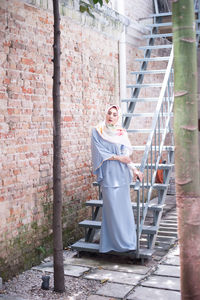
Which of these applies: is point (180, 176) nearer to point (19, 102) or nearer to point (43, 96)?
point (19, 102)

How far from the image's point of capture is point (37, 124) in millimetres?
5629

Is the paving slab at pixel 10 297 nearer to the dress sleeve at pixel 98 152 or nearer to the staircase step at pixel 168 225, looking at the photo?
the dress sleeve at pixel 98 152

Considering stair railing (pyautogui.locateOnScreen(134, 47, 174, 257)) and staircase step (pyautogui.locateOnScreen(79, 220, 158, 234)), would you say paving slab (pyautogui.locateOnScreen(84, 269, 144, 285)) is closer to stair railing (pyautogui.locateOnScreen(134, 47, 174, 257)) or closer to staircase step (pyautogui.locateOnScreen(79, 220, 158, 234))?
stair railing (pyautogui.locateOnScreen(134, 47, 174, 257))

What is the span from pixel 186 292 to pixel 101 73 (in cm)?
538

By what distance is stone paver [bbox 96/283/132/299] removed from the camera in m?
4.52

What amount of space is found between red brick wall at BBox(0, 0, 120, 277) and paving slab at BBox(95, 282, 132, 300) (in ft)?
3.61

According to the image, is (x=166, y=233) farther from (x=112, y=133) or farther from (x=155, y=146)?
(x=112, y=133)

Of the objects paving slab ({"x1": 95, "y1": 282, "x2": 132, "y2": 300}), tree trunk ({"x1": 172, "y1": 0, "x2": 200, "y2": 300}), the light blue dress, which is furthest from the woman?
tree trunk ({"x1": 172, "y1": 0, "x2": 200, "y2": 300})

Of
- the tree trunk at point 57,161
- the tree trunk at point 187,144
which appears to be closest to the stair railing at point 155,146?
the tree trunk at point 57,161

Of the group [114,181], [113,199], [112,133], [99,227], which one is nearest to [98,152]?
[112,133]

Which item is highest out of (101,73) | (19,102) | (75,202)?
(101,73)

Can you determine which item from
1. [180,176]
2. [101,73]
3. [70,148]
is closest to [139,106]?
[101,73]

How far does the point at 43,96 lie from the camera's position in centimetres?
575

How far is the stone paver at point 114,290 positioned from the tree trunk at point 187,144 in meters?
2.16
